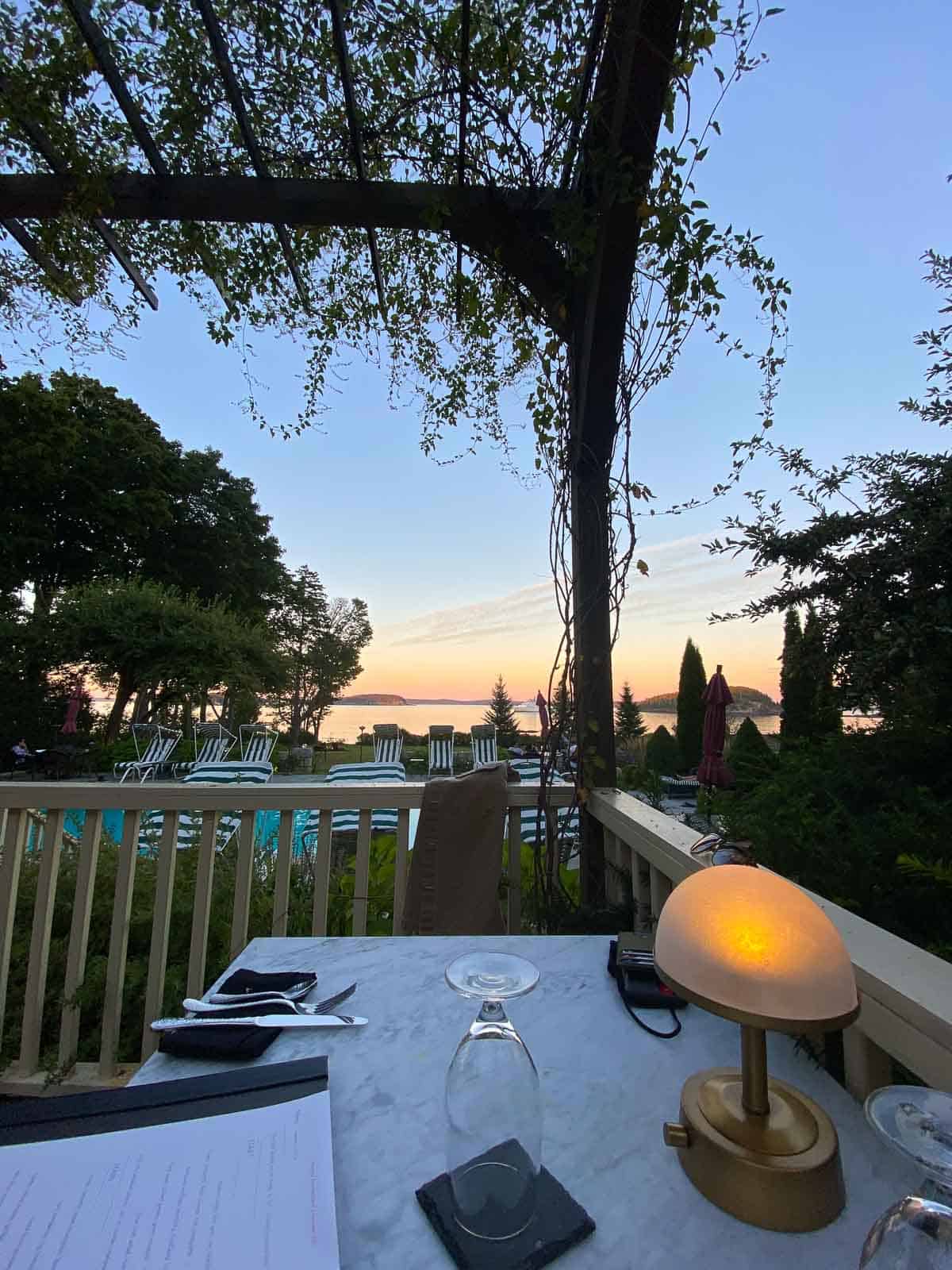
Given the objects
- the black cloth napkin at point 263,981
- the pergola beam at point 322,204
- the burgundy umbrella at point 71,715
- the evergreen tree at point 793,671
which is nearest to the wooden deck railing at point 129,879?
the black cloth napkin at point 263,981

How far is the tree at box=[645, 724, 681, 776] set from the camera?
238 centimetres

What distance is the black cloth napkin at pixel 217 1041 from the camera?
2.29 feet

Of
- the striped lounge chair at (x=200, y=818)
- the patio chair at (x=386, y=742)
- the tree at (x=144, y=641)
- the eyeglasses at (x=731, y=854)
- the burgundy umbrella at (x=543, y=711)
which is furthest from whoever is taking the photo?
the tree at (x=144, y=641)

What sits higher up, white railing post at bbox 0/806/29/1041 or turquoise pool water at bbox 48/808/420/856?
white railing post at bbox 0/806/29/1041

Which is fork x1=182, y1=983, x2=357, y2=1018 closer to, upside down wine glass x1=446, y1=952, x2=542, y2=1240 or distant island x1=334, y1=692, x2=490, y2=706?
upside down wine glass x1=446, y1=952, x2=542, y2=1240

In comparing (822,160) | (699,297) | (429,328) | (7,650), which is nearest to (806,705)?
(699,297)

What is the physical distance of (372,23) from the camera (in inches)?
62.6

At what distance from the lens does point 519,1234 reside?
1.55ft

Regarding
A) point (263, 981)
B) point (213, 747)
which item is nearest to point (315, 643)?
point (213, 747)

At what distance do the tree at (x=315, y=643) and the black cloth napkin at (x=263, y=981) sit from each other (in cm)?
1612

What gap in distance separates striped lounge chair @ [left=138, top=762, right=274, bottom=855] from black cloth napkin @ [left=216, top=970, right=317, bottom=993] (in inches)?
41.5

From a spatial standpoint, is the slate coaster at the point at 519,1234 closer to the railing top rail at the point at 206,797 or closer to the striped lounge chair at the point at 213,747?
the railing top rail at the point at 206,797

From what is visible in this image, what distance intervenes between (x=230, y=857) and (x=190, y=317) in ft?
8.50

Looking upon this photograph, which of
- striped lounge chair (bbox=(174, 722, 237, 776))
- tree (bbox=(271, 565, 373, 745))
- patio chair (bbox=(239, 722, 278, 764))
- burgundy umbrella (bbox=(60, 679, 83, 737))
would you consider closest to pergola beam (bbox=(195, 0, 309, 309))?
patio chair (bbox=(239, 722, 278, 764))
